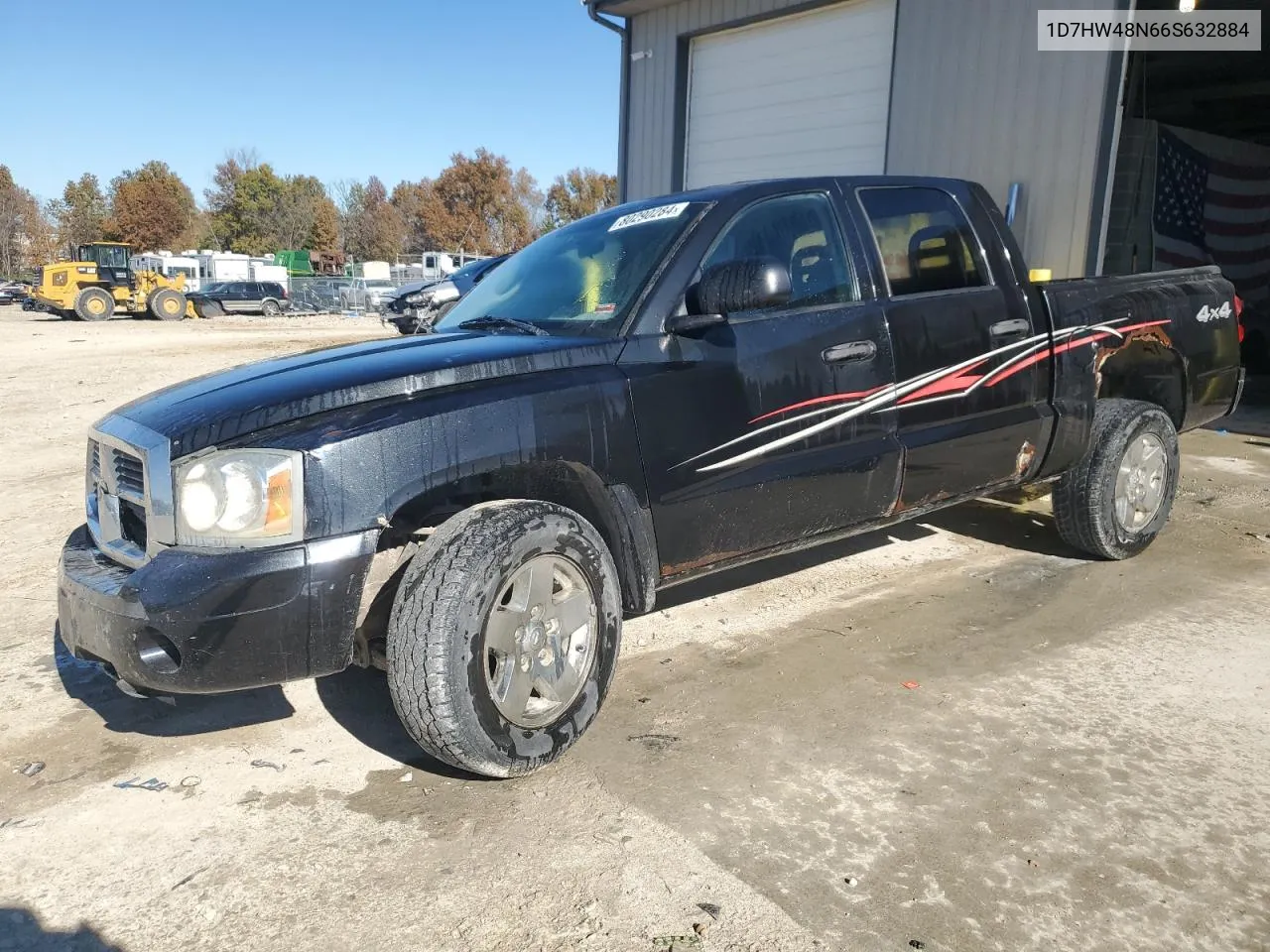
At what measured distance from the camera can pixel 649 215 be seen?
362cm

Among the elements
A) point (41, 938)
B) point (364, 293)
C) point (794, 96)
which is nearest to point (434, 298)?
point (794, 96)

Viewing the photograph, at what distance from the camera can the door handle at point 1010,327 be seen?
13.5 ft

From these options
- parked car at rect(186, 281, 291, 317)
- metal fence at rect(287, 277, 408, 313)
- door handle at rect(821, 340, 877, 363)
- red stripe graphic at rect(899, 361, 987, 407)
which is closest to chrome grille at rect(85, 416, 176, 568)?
door handle at rect(821, 340, 877, 363)

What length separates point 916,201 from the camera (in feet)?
13.4

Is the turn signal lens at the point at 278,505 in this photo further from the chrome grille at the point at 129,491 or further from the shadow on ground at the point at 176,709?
the shadow on ground at the point at 176,709

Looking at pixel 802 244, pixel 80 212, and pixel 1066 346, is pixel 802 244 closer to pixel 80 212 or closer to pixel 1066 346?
pixel 1066 346

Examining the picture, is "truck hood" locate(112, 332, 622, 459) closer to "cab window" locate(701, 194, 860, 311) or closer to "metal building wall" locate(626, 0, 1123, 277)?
"cab window" locate(701, 194, 860, 311)

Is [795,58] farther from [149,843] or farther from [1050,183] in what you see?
[149,843]

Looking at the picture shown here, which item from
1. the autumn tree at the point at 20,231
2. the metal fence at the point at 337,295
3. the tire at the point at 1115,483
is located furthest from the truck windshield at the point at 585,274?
the autumn tree at the point at 20,231

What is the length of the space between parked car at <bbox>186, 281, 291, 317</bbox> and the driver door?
35.4 metres

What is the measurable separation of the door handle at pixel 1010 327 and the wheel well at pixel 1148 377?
0.67 metres

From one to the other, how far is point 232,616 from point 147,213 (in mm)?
75761

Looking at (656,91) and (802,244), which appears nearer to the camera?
(802,244)

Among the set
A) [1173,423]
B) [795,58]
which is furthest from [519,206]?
[1173,423]
